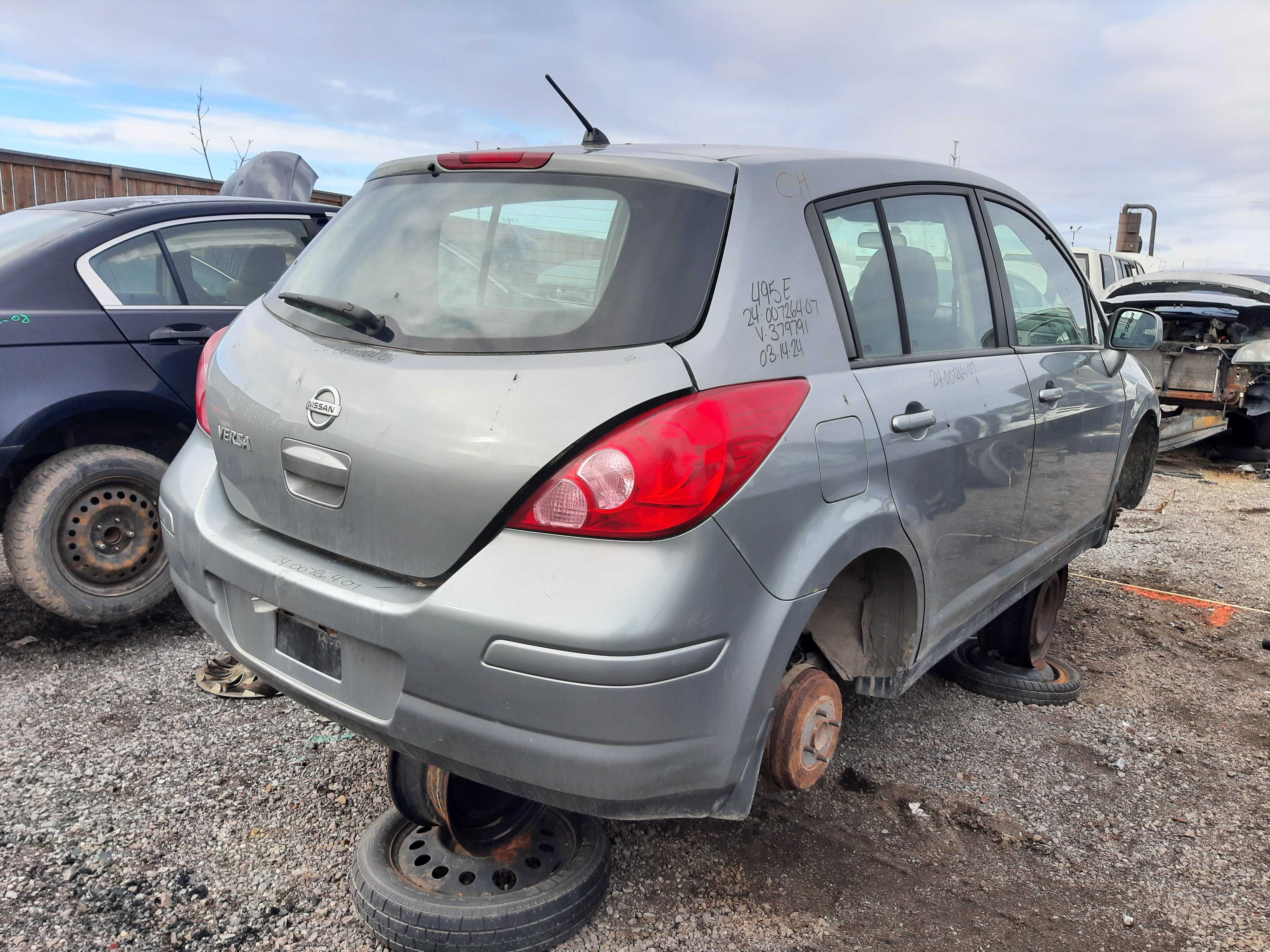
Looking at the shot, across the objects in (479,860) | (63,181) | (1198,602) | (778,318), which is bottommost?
(1198,602)

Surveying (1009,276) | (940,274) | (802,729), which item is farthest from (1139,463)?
(802,729)

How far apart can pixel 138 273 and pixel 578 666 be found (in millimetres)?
3302

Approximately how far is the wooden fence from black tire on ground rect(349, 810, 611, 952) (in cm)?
845

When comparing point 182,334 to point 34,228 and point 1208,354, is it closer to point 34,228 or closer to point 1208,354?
point 34,228

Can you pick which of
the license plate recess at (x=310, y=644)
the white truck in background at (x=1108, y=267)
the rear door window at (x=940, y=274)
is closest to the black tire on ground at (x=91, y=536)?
the license plate recess at (x=310, y=644)

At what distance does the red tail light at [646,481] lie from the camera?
1756 mm

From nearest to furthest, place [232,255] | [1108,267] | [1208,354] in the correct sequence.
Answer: [232,255]
[1208,354]
[1108,267]

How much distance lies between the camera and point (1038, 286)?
349 centimetres

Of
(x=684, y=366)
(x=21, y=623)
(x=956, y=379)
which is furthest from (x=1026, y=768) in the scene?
(x=21, y=623)

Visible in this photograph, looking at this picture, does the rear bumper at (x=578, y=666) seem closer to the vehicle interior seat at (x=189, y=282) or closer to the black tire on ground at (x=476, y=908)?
the black tire on ground at (x=476, y=908)

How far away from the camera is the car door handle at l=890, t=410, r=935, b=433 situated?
2.31 m

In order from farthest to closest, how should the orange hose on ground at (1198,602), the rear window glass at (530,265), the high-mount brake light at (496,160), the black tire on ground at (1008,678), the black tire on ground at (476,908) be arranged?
1. the orange hose on ground at (1198,602)
2. the black tire on ground at (1008,678)
3. the high-mount brake light at (496,160)
4. the black tire on ground at (476,908)
5. the rear window glass at (530,265)

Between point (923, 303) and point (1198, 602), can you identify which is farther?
point (1198, 602)

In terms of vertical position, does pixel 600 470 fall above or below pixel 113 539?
above
